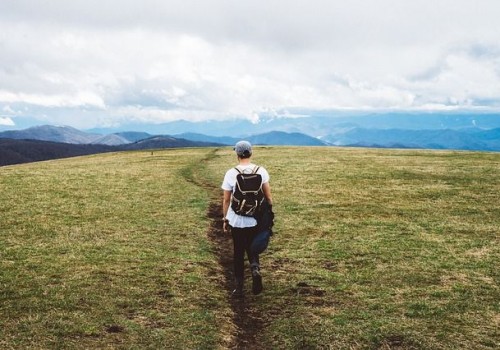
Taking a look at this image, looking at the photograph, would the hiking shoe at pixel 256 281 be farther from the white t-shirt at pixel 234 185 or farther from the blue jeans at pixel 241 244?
the white t-shirt at pixel 234 185

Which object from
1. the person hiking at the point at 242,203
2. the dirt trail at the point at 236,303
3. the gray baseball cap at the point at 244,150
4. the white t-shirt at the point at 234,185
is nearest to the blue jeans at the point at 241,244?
the person hiking at the point at 242,203

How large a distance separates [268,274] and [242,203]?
4.57 m

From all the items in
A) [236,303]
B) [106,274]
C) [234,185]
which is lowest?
[236,303]

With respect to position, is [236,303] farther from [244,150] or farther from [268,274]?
[244,150]

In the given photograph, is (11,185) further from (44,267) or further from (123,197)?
(44,267)

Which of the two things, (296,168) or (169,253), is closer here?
(169,253)

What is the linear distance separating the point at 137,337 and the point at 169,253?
8.10m

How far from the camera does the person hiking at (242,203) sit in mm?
13219

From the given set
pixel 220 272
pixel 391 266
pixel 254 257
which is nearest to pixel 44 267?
pixel 220 272

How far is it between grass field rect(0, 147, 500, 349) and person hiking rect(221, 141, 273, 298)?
1.57 m

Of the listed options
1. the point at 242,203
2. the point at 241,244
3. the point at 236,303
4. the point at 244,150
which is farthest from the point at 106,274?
the point at 244,150

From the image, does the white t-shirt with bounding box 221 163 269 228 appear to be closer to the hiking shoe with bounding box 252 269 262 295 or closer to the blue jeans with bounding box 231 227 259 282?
the blue jeans with bounding box 231 227 259 282

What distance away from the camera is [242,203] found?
1327 centimetres

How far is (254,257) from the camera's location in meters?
14.0
